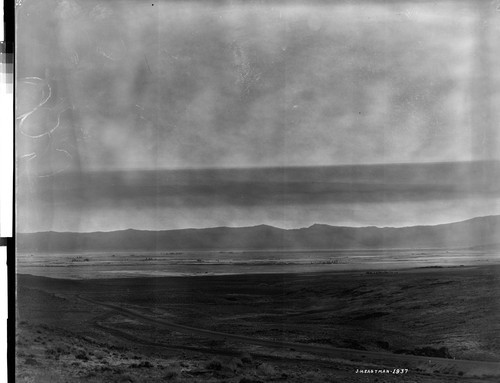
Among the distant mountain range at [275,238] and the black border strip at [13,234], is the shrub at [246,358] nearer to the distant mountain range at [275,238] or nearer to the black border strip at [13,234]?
the distant mountain range at [275,238]

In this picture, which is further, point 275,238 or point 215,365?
point 275,238

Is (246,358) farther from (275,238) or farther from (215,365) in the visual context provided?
(275,238)

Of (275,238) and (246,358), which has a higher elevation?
(275,238)

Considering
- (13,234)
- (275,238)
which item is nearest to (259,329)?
(275,238)

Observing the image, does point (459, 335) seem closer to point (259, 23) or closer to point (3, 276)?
point (259, 23)

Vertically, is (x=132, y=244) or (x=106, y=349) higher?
(x=132, y=244)

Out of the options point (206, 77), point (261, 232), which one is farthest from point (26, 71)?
point (261, 232)

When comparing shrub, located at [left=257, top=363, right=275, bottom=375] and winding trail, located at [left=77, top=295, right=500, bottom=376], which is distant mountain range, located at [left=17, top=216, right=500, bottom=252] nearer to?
winding trail, located at [left=77, top=295, right=500, bottom=376]
